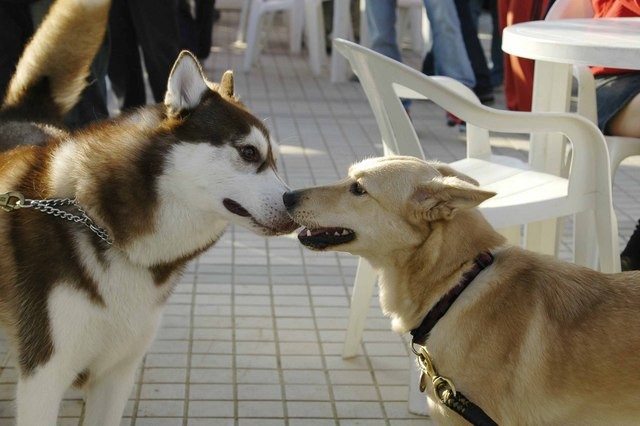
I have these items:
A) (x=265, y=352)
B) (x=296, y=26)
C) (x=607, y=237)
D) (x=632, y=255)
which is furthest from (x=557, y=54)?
(x=296, y=26)

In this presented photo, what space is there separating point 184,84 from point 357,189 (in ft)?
2.01

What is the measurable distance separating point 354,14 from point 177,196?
9.18 m

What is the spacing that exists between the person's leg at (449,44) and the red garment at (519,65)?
53 cm

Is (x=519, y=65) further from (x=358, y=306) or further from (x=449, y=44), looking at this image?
(x=358, y=306)

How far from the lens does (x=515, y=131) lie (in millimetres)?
3453

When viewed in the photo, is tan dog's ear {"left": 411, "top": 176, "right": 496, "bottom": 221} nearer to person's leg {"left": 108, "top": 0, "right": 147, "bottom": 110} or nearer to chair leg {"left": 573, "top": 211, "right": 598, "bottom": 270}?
chair leg {"left": 573, "top": 211, "right": 598, "bottom": 270}

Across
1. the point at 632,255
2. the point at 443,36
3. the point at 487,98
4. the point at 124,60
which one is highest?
the point at 124,60

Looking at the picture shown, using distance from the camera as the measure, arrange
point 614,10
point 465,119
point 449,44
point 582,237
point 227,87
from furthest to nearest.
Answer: point 449,44, point 614,10, point 582,237, point 465,119, point 227,87

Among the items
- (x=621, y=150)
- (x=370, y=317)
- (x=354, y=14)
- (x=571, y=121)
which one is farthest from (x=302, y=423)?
(x=354, y=14)

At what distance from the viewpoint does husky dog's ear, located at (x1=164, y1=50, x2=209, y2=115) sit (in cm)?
285

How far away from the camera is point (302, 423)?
350 cm

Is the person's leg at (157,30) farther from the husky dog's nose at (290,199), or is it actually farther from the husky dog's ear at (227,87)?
the husky dog's nose at (290,199)

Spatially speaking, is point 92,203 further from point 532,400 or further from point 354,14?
point 354,14

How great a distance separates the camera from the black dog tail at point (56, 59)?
3498 millimetres
